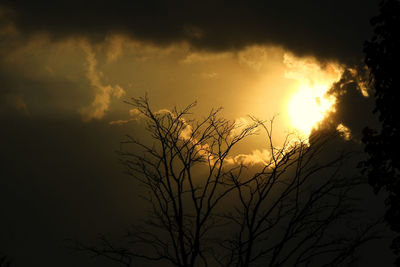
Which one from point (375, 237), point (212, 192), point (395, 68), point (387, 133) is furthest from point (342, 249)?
point (395, 68)

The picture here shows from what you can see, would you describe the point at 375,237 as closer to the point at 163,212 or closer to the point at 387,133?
the point at 387,133

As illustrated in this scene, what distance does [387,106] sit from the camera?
12867mm

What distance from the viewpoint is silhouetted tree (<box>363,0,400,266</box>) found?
480 inches

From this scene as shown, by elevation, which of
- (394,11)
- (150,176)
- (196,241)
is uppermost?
(394,11)

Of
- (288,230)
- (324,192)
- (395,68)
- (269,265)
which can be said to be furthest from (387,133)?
(269,265)

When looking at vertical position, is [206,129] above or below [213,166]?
above

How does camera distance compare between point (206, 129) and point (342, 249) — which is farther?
point (206, 129)

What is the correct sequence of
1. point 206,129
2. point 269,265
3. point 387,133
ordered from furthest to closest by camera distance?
point 387,133 → point 206,129 → point 269,265

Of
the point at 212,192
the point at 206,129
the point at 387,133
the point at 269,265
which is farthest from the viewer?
the point at 387,133

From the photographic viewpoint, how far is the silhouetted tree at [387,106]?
12195 millimetres

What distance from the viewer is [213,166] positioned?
1130cm

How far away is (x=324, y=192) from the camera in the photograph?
408 inches

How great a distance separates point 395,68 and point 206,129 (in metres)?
6.13

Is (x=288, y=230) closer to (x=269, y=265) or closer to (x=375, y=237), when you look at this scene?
(x=269, y=265)
